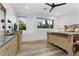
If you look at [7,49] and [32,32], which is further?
[32,32]

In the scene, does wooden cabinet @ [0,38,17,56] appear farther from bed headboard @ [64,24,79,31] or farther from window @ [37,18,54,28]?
bed headboard @ [64,24,79,31]

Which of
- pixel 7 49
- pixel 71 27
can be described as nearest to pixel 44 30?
pixel 71 27

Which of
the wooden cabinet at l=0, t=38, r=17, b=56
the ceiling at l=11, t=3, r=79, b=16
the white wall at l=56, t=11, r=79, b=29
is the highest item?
the ceiling at l=11, t=3, r=79, b=16

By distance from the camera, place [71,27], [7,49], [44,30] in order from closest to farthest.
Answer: [7,49] < [71,27] < [44,30]

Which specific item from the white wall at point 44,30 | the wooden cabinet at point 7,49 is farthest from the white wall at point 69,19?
the wooden cabinet at point 7,49

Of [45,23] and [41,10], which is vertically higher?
[41,10]

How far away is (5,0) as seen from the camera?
47.3 inches

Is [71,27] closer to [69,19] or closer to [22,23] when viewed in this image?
[69,19]

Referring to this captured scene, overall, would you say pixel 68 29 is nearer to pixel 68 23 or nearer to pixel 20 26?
pixel 68 23

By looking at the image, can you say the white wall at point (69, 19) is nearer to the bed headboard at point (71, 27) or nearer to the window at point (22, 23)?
the bed headboard at point (71, 27)

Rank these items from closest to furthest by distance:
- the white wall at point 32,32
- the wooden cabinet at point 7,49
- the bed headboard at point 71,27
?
the wooden cabinet at point 7,49, the bed headboard at point 71,27, the white wall at point 32,32

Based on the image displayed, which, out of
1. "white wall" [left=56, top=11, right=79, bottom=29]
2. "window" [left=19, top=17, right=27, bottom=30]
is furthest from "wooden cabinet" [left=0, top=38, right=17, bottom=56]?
"white wall" [left=56, top=11, right=79, bottom=29]

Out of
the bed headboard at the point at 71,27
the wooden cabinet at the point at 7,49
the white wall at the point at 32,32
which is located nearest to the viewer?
the wooden cabinet at the point at 7,49

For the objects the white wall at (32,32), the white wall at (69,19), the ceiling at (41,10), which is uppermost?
the ceiling at (41,10)
